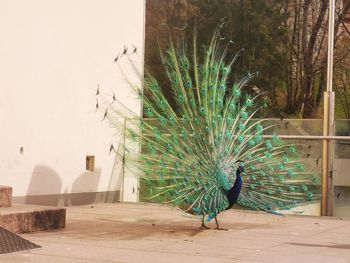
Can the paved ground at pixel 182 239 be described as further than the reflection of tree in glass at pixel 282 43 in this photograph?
No

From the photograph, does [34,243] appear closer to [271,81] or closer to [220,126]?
[220,126]

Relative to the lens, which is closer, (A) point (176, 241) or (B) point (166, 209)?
(A) point (176, 241)

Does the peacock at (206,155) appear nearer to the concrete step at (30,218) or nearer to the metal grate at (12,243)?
the concrete step at (30,218)

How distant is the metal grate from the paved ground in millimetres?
131

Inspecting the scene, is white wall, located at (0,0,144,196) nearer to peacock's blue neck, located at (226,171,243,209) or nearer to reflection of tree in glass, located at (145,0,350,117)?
reflection of tree in glass, located at (145,0,350,117)

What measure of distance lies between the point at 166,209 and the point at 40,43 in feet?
10.9

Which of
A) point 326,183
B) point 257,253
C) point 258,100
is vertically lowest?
point 257,253

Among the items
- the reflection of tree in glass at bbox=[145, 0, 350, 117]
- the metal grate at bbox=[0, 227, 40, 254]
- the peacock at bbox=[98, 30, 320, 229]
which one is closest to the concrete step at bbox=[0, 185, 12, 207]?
the metal grate at bbox=[0, 227, 40, 254]

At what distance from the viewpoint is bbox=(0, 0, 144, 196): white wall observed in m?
12.2

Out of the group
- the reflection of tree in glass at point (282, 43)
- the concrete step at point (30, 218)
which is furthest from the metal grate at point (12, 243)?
the reflection of tree in glass at point (282, 43)

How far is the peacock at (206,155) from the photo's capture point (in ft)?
33.0

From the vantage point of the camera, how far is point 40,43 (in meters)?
12.8

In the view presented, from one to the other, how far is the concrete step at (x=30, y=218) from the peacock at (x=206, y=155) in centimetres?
120

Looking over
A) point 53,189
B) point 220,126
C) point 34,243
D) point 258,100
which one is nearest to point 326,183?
point 258,100
